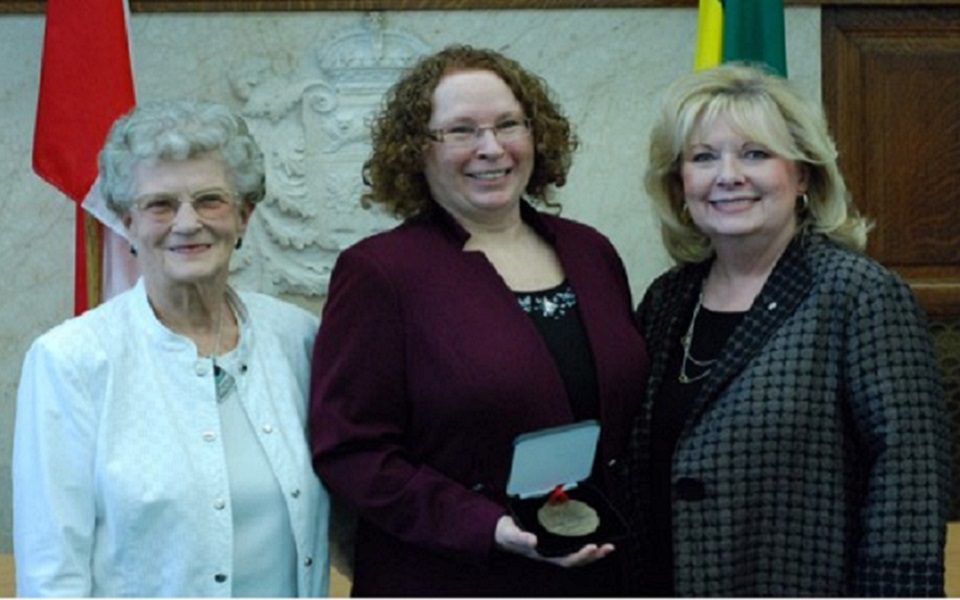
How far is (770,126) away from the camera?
2594mm

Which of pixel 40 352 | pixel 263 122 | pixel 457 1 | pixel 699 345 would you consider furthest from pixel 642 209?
pixel 40 352

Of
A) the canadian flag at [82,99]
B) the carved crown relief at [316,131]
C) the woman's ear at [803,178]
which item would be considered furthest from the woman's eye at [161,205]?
the carved crown relief at [316,131]

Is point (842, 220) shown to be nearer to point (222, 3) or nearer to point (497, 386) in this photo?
point (497, 386)

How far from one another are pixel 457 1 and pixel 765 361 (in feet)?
6.22

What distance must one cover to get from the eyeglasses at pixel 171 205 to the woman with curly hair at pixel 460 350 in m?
0.23

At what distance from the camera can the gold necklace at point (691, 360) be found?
2643 mm

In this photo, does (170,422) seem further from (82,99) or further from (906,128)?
(906,128)

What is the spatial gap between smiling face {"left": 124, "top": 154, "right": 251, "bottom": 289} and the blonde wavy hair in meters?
0.73

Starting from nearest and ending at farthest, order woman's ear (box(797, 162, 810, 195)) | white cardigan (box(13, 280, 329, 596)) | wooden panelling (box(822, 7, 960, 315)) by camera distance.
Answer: white cardigan (box(13, 280, 329, 596))
woman's ear (box(797, 162, 810, 195))
wooden panelling (box(822, 7, 960, 315))

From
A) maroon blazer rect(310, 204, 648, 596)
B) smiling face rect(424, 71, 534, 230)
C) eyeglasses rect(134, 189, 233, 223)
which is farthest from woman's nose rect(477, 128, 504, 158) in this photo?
eyeglasses rect(134, 189, 233, 223)

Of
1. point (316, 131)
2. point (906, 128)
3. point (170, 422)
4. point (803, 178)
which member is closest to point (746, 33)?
point (906, 128)

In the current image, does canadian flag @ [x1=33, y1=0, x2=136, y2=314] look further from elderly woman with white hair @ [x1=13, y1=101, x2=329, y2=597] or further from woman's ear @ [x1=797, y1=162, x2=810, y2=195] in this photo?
woman's ear @ [x1=797, y1=162, x2=810, y2=195]

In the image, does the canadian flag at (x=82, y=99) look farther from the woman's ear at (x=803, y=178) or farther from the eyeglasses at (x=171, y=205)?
the woman's ear at (x=803, y=178)

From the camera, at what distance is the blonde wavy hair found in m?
2.60
